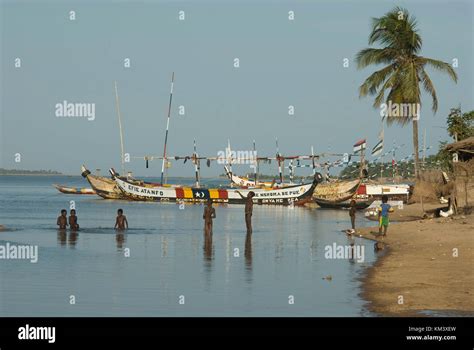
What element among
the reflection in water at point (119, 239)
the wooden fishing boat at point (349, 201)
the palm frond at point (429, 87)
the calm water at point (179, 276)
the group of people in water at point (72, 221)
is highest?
the palm frond at point (429, 87)

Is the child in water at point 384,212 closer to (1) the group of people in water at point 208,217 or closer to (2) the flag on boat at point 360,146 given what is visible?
(1) the group of people in water at point 208,217

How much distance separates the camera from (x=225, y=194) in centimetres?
7144

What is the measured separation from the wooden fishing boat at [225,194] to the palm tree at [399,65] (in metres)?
16.5

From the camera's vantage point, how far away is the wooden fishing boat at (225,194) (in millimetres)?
69688

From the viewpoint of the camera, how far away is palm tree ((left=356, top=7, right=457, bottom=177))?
51.8m

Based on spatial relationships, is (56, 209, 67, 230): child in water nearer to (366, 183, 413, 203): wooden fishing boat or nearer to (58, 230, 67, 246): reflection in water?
(58, 230, 67, 246): reflection in water

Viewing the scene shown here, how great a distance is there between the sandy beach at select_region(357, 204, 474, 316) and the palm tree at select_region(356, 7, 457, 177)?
2079 centimetres

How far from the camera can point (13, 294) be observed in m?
18.1

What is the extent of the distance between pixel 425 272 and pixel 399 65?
3421 cm

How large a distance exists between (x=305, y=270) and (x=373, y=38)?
34.1 metres

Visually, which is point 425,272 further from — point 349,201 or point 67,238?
point 349,201

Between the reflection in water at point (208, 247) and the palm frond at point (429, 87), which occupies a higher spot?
the palm frond at point (429, 87)

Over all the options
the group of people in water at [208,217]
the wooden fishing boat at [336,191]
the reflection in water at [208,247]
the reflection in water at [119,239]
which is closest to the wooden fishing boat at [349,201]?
the wooden fishing boat at [336,191]

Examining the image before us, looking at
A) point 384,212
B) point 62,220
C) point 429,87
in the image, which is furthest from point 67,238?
point 429,87
